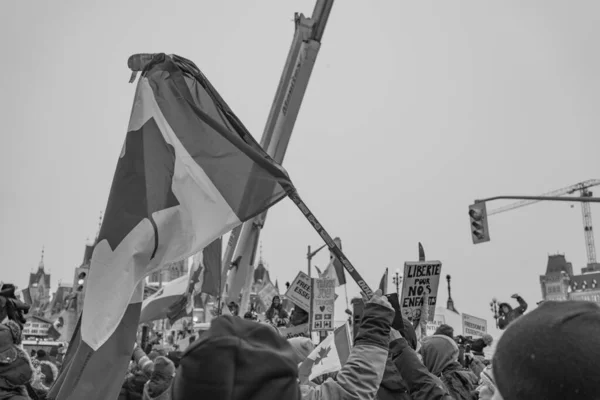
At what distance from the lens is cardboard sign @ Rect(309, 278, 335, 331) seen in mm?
8867

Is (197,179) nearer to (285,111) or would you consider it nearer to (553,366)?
(553,366)

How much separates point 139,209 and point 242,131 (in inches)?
47.4

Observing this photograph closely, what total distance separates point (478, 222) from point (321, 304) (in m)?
14.9

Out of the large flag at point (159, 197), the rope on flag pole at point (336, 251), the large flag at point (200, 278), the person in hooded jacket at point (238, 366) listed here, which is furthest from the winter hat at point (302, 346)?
the large flag at point (200, 278)

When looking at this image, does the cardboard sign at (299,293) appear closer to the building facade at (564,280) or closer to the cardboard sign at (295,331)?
the cardboard sign at (295,331)

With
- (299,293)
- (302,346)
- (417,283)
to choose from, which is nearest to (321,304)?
(299,293)

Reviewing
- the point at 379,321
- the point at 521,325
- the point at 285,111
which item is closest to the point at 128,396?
the point at 379,321

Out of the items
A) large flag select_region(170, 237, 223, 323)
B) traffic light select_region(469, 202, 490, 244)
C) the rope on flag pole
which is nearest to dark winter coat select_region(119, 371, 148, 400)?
large flag select_region(170, 237, 223, 323)

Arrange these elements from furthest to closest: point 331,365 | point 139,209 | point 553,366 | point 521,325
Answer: point 331,365 → point 139,209 → point 521,325 → point 553,366

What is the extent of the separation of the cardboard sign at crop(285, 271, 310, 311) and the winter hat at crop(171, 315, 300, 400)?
29.6 feet

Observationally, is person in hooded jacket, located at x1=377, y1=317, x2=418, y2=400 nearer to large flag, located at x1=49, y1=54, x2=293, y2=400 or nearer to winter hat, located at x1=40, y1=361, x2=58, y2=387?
large flag, located at x1=49, y1=54, x2=293, y2=400

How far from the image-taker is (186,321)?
33.2m

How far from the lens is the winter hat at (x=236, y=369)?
1652 millimetres

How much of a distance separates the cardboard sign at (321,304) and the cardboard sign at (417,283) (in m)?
2.82
